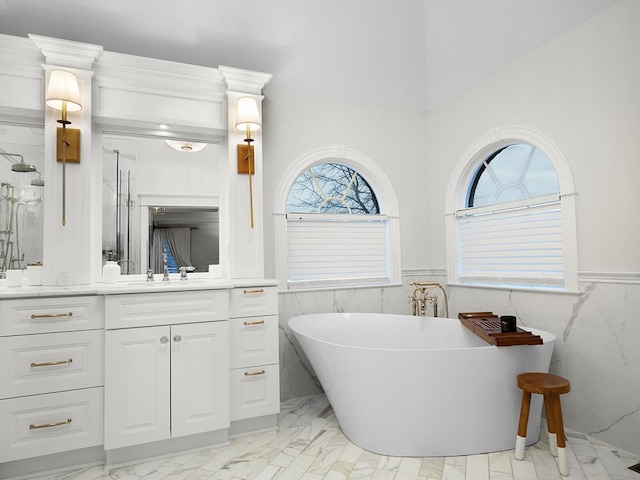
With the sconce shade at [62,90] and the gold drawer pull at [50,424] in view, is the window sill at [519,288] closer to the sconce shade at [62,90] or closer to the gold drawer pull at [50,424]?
the gold drawer pull at [50,424]

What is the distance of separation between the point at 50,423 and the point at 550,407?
2.52 m

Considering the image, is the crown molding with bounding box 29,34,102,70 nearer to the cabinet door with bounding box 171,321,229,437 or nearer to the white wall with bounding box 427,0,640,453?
the cabinet door with bounding box 171,321,229,437

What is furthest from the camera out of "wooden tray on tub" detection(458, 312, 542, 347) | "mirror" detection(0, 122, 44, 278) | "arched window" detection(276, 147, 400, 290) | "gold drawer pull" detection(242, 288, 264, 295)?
"arched window" detection(276, 147, 400, 290)

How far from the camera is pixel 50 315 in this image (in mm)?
2094

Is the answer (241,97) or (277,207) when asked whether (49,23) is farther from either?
(277,207)

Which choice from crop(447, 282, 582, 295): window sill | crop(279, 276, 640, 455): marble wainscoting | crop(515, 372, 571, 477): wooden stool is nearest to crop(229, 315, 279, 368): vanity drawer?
crop(279, 276, 640, 455): marble wainscoting

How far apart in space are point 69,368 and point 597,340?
2921 millimetres

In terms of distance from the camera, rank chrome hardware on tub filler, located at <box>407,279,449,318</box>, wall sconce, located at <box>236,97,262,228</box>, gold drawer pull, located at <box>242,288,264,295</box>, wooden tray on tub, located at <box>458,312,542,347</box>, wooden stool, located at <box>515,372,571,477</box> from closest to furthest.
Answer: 1. wooden stool, located at <box>515,372,571,477</box>
2. wooden tray on tub, located at <box>458,312,542,347</box>
3. gold drawer pull, located at <box>242,288,264,295</box>
4. wall sconce, located at <box>236,97,262,228</box>
5. chrome hardware on tub filler, located at <box>407,279,449,318</box>

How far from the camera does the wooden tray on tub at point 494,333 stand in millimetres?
2148

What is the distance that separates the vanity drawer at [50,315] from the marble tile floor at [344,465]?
76 centimetres

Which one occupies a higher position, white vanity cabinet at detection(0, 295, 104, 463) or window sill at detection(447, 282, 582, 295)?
window sill at detection(447, 282, 582, 295)

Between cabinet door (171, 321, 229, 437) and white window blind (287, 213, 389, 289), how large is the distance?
0.99 m

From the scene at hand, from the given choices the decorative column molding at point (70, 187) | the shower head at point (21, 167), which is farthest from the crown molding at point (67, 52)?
the shower head at point (21, 167)

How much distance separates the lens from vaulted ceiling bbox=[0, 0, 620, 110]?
2697 millimetres
